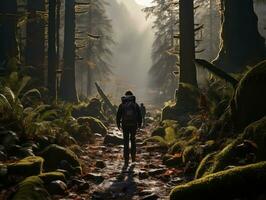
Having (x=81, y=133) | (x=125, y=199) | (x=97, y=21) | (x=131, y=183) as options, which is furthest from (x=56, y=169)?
(x=97, y=21)

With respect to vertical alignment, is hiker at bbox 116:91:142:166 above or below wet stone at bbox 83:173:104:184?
above

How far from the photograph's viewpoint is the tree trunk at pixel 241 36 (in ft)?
55.0

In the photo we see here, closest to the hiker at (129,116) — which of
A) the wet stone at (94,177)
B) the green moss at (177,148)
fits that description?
the green moss at (177,148)

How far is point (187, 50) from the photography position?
18094 millimetres

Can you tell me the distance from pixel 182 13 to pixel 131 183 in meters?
11.2

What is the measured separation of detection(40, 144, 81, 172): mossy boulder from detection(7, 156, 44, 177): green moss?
105 centimetres

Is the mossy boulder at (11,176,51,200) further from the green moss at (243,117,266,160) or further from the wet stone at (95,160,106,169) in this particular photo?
the wet stone at (95,160,106,169)

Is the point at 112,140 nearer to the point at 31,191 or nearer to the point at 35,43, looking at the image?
the point at 35,43

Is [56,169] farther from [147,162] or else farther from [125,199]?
[147,162]

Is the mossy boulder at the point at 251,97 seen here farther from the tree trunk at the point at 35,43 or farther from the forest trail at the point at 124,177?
the tree trunk at the point at 35,43

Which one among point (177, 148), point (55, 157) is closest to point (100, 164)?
point (55, 157)

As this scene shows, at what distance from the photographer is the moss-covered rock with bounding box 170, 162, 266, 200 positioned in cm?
561

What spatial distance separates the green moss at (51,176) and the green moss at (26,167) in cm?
16

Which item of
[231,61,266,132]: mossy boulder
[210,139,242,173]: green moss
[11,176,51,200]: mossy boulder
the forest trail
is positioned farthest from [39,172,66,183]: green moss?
[231,61,266,132]: mossy boulder
